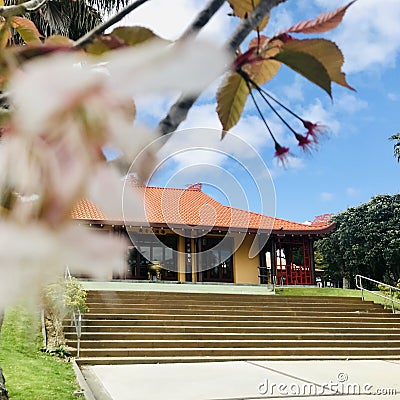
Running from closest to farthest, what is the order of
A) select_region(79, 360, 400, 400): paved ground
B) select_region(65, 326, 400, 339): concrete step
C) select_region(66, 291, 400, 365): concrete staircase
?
1. select_region(79, 360, 400, 400): paved ground
2. select_region(66, 291, 400, 365): concrete staircase
3. select_region(65, 326, 400, 339): concrete step

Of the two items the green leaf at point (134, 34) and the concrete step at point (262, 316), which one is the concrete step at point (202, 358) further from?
the green leaf at point (134, 34)

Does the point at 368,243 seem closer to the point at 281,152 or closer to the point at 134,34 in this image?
the point at 281,152

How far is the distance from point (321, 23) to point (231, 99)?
0.06m

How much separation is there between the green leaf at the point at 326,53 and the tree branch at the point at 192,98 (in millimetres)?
24

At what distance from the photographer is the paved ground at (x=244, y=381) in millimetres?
4320

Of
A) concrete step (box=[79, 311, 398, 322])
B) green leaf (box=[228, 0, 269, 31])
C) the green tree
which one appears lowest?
concrete step (box=[79, 311, 398, 322])

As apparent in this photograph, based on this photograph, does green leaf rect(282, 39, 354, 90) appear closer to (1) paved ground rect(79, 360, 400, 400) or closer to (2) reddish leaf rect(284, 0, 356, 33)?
(2) reddish leaf rect(284, 0, 356, 33)

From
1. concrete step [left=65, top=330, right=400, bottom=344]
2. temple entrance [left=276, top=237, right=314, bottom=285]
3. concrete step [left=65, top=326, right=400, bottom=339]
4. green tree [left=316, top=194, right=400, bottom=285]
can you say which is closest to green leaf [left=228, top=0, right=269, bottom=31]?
concrete step [left=65, top=330, right=400, bottom=344]

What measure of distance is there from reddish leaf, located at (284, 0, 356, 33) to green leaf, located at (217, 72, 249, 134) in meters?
0.04

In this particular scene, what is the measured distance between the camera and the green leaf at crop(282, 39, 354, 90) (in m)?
0.24

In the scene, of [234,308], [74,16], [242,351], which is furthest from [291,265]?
[74,16]

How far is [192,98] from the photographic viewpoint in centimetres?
19

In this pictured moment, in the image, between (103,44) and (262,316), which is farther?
(262,316)

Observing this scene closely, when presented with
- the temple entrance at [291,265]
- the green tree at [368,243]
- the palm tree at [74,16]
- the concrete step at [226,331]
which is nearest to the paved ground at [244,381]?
the concrete step at [226,331]
